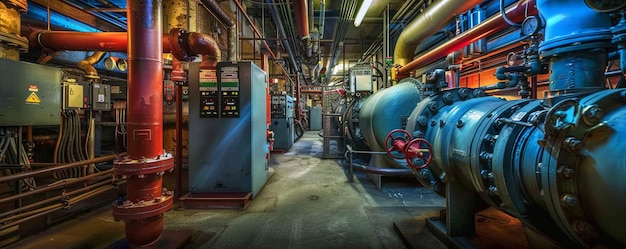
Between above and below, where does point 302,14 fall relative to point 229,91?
above

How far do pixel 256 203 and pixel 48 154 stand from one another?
4.02 metres

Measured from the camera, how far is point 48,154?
4488mm

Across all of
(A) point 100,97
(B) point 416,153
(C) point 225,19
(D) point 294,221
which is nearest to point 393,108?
(B) point 416,153

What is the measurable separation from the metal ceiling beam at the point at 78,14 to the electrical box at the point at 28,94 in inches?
56.4

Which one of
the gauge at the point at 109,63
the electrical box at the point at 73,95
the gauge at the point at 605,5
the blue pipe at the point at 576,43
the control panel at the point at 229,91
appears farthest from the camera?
the gauge at the point at 109,63

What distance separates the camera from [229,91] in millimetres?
3207

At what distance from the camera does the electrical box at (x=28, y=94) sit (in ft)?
7.59

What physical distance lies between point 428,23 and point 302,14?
1991 mm

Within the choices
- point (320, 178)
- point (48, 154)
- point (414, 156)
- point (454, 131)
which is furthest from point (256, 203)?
point (48, 154)

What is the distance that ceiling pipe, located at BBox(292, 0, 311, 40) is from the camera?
383 centimetres

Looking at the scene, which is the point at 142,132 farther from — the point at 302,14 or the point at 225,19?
the point at 225,19

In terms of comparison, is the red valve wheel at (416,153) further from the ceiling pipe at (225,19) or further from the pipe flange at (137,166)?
the ceiling pipe at (225,19)

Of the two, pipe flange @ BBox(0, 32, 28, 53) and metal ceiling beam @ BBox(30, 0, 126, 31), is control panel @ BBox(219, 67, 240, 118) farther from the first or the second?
metal ceiling beam @ BBox(30, 0, 126, 31)

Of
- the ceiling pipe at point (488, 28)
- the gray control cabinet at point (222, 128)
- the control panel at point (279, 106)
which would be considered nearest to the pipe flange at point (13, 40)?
the gray control cabinet at point (222, 128)
